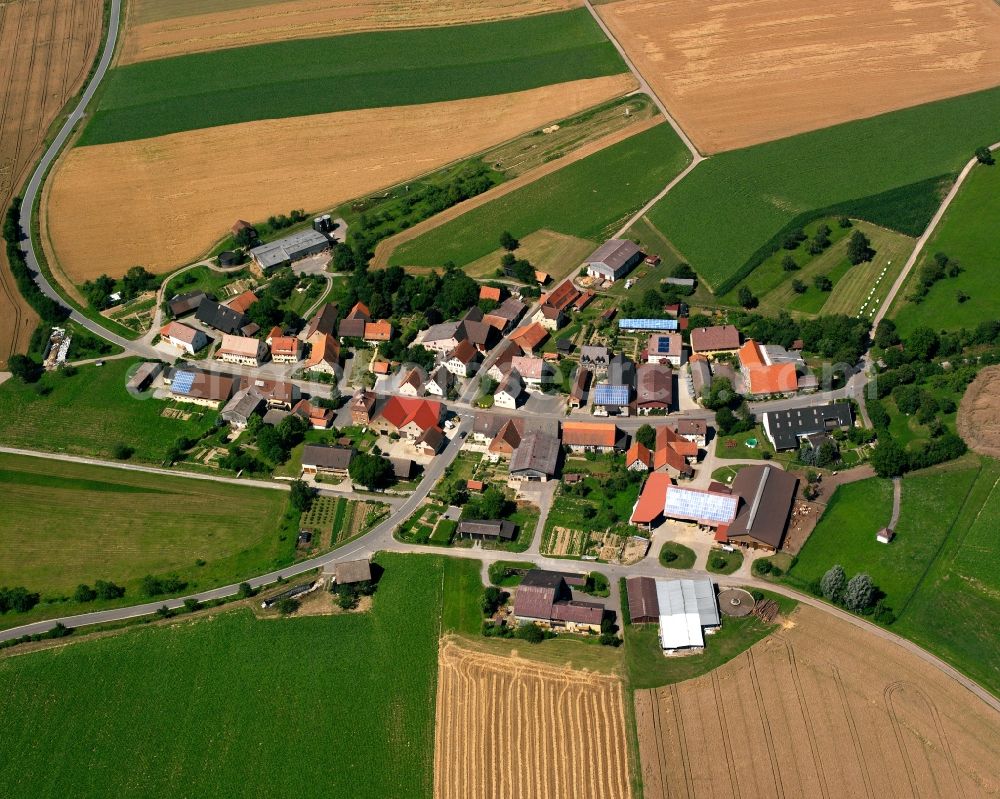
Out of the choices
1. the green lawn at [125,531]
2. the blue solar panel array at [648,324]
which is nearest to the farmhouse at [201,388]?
the green lawn at [125,531]

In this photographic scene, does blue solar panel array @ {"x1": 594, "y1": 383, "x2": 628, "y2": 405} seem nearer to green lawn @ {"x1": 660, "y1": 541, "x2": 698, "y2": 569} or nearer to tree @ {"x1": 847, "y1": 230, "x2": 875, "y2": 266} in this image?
green lawn @ {"x1": 660, "y1": 541, "x2": 698, "y2": 569}

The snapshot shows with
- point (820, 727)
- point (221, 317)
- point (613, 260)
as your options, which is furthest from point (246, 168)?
point (820, 727)

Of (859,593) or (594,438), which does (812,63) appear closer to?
(594,438)

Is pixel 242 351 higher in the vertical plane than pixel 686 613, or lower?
lower

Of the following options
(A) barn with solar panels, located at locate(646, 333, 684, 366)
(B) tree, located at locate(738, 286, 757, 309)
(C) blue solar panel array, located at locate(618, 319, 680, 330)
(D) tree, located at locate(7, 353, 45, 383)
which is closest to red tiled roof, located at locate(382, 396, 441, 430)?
(A) barn with solar panels, located at locate(646, 333, 684, 366)

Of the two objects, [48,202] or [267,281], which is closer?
[267,281]

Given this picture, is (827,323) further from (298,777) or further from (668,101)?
(298,777)

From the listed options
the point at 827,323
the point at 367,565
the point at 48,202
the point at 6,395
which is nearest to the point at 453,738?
the point at 367,565
